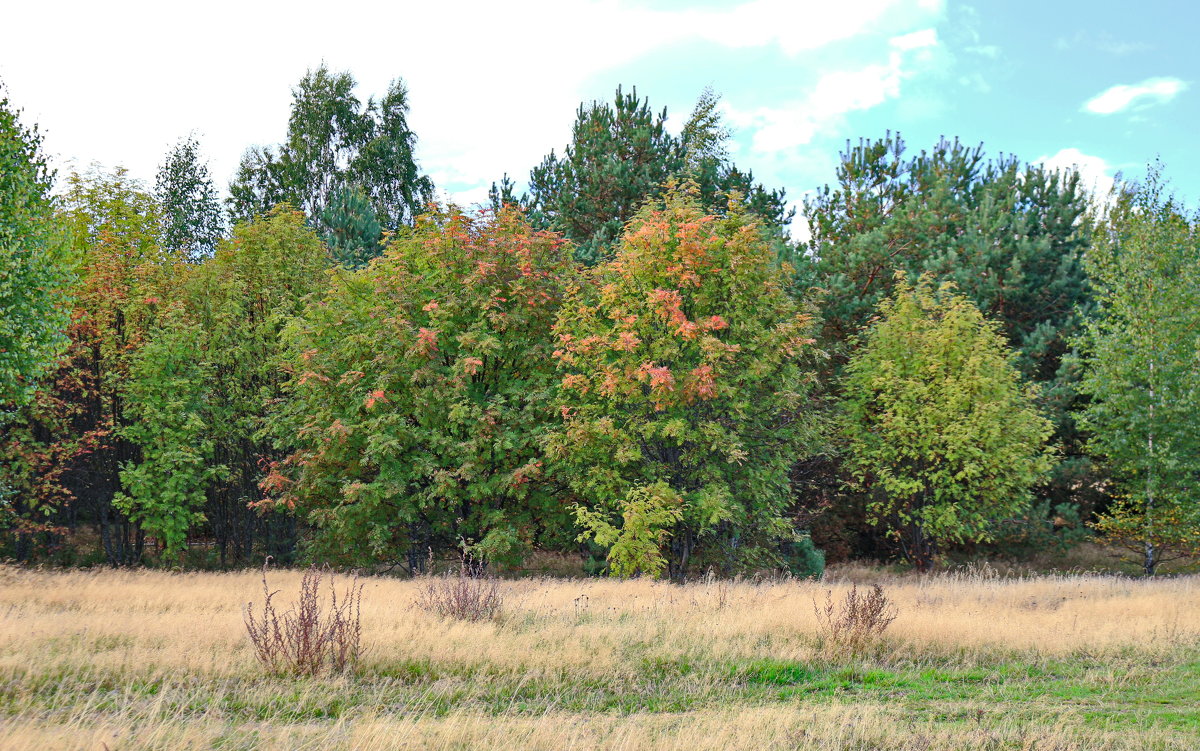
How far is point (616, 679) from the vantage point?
802 centimetres

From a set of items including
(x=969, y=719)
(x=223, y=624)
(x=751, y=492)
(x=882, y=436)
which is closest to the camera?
(x=969, y=719)

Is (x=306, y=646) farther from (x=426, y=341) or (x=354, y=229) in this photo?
(x=354, y=229)

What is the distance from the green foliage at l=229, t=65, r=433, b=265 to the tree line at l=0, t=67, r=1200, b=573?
939cm

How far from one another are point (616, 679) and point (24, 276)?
1442 centimetres

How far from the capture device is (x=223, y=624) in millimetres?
9750

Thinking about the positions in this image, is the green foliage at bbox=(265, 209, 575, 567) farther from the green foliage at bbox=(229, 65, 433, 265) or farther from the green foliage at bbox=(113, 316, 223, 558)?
the green foliage at bbox=(229, 65, 433, 265)

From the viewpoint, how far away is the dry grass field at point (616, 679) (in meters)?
5.98

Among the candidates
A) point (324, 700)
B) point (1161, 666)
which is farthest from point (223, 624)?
point (1161, 666)

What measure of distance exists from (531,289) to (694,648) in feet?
34.1

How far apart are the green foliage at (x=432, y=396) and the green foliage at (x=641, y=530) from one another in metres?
2.29

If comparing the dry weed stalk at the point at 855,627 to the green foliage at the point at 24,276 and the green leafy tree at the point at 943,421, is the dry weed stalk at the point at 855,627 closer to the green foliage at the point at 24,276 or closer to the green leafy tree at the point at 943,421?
the green leafy tree at the point at 943,421

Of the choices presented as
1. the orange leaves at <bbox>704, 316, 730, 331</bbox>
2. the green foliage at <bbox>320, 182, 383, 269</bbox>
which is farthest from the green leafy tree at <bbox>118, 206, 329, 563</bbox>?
the orange leaves at <bbox>704, 316, 730, 331</bbox>

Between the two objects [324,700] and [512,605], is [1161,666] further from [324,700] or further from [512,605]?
[324,700]

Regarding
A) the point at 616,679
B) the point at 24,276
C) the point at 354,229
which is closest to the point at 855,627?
the point at 616,679
